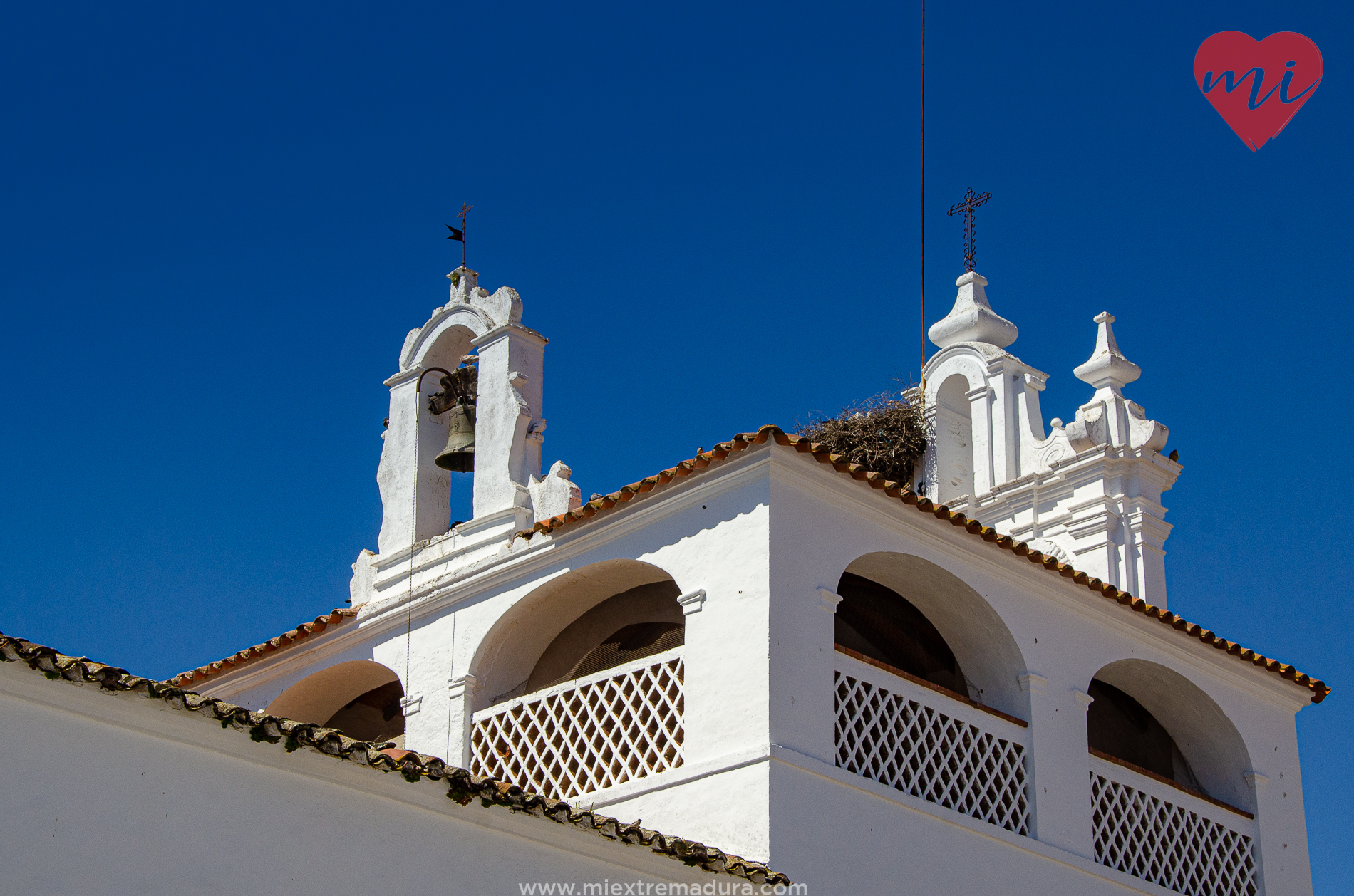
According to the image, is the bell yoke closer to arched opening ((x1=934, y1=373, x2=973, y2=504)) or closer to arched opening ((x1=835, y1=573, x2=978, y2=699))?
arched opening ((x1=835, y1=573, x2=978, y2=699))

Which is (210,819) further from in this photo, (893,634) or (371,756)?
(893,634)

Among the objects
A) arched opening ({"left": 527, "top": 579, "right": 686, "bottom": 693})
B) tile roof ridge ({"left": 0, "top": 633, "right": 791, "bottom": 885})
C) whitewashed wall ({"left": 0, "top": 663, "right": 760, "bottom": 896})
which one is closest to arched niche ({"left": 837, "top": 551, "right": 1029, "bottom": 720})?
arched opening ({"left": 527, "top": 579, "right": 686, "bottom": 693})

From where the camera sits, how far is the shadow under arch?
10711 millimetres

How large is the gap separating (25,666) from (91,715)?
1.22ft

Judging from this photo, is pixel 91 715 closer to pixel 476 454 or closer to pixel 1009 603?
pixel 476 454

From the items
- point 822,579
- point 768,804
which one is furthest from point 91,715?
Answer: point 822,579

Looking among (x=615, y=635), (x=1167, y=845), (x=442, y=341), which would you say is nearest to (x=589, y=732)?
(x=615, y=635)

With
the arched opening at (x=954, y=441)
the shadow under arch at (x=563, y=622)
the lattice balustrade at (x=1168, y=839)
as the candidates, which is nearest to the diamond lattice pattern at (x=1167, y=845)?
the lattice balustrade at (x=1168, y=839)

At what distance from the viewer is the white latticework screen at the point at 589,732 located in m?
9.86

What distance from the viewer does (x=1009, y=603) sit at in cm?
1077

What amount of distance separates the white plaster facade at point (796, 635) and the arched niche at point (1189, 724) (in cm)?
2

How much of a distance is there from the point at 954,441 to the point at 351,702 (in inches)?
234

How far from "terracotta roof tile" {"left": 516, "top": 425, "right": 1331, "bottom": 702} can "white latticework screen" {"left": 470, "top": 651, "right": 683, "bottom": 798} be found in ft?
3.22

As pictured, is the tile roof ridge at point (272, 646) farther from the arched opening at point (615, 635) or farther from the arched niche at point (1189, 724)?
the arched niche at point (1189, 724)
